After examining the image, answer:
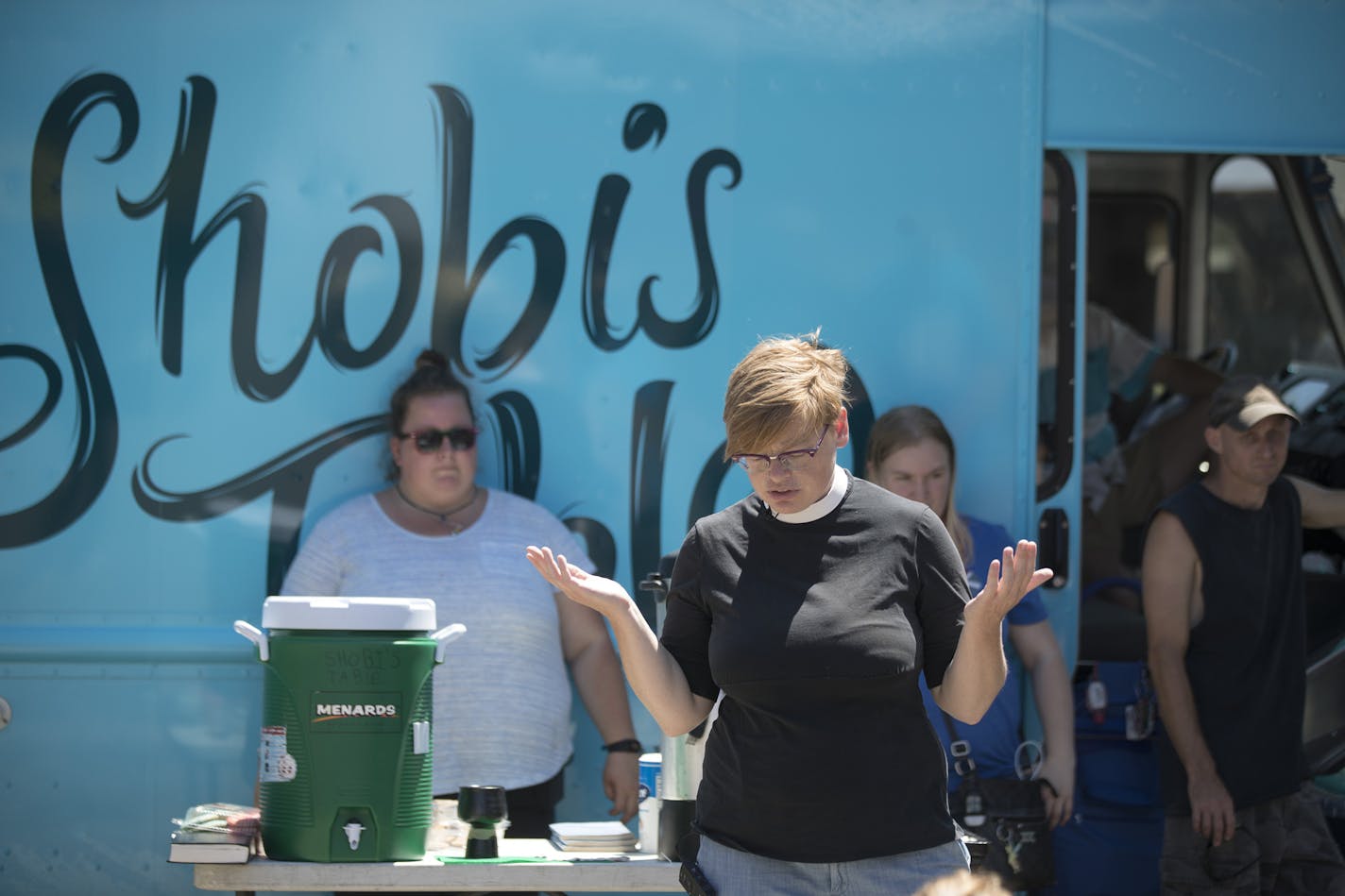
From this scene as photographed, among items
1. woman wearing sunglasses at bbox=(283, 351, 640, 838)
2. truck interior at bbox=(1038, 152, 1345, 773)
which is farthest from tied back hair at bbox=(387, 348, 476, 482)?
truck interior at bbox=(1038, 152, 1345, 773)

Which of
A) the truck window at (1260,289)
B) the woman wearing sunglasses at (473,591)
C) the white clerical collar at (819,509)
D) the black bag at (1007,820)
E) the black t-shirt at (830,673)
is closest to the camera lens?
the black t-shirt at (830,673)

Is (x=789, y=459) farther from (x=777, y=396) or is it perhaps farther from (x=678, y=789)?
(x=678, y=789)

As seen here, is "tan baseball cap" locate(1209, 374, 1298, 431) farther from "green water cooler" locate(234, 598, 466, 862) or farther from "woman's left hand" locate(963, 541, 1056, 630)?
"green water cooler" locate(234, 598, 466, 862)

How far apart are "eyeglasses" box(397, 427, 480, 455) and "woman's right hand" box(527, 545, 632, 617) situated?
1311 mm

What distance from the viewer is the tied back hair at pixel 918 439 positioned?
3.75 metres

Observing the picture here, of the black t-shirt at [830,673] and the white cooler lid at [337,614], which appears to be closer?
the black t-shirt at [830,673]

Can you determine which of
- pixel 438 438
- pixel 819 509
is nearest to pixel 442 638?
pixel 438 438

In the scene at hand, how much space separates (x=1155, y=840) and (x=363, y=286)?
2631 mm

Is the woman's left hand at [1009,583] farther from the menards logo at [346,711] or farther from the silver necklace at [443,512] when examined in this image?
the silver necklace at [443,512]

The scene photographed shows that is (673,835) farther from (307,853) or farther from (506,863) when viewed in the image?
(307,853)

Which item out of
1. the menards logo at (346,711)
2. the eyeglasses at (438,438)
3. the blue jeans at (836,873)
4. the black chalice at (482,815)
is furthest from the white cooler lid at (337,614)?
the blue jeans at (836,873)

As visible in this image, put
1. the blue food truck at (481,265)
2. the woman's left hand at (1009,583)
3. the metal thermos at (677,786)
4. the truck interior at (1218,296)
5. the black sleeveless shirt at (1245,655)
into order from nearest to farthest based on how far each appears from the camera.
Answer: the woman's left hand at (1009,583) → the metal thermos at (677,786) → the blue food truck at (481,265) → the black sleeveless shirt at (1245,655) → the truck interior at (1218,296)

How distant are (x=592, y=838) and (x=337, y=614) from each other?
712mm

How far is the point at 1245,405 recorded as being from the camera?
13.1 feet
